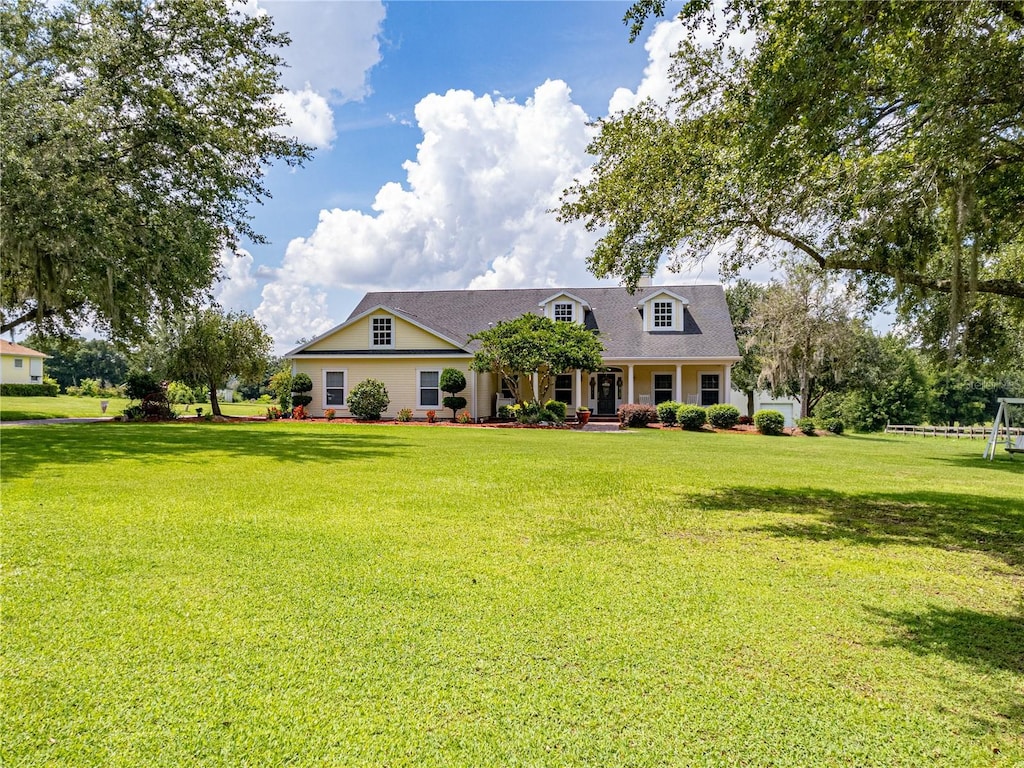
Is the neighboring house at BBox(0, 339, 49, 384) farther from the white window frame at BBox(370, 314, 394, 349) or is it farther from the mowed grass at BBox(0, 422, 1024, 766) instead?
the mowed grass at BBox(0, 422, 1024, 766)

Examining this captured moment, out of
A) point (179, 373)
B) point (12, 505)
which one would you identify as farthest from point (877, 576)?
point (179, 373)

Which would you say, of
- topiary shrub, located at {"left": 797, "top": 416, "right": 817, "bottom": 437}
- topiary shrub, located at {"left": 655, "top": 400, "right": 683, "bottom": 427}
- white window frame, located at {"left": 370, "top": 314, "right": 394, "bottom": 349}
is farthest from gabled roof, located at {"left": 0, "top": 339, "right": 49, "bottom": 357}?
topiary shrub, located at {"left": 797, "top": 416, "right": 817, "bottom": 437}

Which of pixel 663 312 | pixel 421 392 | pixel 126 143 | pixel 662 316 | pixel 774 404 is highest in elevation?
pixel 126 143

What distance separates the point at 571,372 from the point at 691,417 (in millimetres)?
6193

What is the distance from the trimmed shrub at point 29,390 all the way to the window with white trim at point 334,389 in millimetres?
26231

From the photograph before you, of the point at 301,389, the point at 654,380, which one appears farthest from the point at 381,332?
the point at 654,380

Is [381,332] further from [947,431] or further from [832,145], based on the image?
[947,431]

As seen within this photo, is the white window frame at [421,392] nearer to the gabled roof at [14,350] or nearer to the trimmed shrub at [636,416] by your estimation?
the trimmed shrub at [636,416]

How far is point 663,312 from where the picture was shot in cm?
2758

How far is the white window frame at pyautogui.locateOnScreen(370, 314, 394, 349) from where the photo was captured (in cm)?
2588

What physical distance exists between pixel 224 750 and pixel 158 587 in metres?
2.11

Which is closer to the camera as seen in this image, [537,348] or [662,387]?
[537,348]

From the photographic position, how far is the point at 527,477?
30.9ft

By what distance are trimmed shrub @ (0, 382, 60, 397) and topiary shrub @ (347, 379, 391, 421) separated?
94.3 feet
